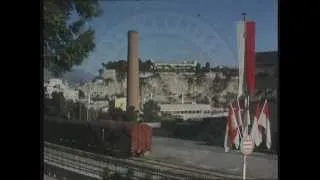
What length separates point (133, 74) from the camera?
4.96 feet

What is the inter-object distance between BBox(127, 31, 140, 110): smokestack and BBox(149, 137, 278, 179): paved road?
121 mm

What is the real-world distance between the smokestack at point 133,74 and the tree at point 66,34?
11 cm

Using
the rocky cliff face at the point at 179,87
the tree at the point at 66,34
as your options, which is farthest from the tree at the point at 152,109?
the tree at the point at 66,34

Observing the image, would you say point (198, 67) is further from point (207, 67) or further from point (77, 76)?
point (77, 76)

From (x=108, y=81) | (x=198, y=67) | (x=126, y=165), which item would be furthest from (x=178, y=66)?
(x=126, y=165)

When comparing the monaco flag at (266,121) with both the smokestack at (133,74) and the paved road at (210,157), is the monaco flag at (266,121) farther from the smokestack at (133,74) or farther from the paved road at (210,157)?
the smokestack at (133,74)

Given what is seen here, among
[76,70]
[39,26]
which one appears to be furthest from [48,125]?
[39,26]

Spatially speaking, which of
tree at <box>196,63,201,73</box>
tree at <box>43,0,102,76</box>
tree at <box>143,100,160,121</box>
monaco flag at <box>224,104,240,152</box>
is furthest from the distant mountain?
monaco flag at <box>224,104,240,152</box>

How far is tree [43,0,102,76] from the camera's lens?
152 cm

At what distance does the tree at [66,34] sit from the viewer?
4.99ft

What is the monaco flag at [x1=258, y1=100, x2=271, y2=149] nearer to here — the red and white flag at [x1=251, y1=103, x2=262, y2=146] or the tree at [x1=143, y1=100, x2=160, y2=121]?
the red and white flag at [x1=251, y1=103, x2=262, y2=146]
